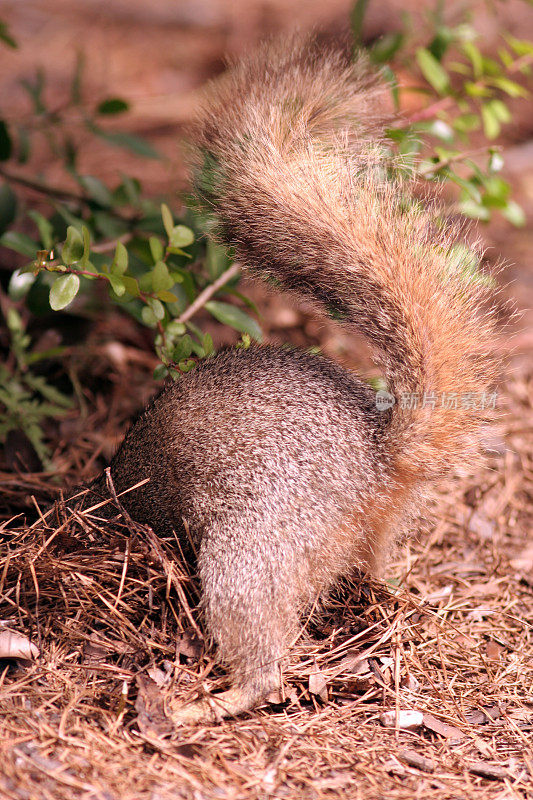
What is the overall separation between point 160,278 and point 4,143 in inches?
53.3

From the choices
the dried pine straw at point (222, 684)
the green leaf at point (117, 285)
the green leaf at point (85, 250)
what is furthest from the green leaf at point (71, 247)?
the dried pine straw at point (222, 684)

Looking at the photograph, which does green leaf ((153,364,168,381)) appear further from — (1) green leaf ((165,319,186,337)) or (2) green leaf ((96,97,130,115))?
(2) green leaf ((96,97,130,115))

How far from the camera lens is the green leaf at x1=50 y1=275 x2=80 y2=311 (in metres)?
2.25

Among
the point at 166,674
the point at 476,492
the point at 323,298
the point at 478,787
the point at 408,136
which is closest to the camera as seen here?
the point at 478,787

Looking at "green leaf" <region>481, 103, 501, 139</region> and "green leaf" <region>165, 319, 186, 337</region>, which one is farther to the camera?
"green leaf" <region>481, 103, 501, 139</region>

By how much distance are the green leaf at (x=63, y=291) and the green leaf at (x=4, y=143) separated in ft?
4.25

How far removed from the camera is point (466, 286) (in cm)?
216

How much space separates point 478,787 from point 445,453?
86 cm

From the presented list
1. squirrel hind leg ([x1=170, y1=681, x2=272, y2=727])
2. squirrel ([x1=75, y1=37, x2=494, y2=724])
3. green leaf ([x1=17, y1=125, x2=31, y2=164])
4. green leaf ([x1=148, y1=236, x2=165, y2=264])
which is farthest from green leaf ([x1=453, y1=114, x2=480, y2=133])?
squirrel hind leg ([x1=170, y1=681, x2=272, y2=727])

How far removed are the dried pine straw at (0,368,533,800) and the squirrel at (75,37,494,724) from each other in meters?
0.14

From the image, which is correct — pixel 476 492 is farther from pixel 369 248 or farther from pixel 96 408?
Result: pixel 96 408

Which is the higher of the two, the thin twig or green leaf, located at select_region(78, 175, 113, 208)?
green leaf, located at select_region(78, 175, 113, 208)

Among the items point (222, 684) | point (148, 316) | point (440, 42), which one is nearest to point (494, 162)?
point (440, 42)

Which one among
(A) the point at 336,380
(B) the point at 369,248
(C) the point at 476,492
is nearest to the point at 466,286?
(B) the point at 369,248
